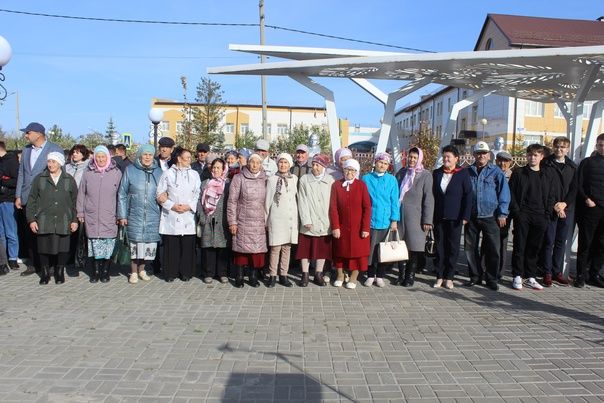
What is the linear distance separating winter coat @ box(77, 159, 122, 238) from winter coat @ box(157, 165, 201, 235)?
0.64m

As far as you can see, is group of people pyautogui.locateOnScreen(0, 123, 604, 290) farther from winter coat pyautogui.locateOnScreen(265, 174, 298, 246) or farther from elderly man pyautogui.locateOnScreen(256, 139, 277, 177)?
elderly man pyautogui.locateOnScreen(256, 139, 277, 177)

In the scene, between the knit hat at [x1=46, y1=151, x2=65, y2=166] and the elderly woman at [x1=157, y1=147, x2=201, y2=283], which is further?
the elderly woman at [x1=157, y1=147, x2=201, y2=283]

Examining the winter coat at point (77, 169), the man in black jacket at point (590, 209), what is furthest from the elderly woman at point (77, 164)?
the man in black jacket at point (590, 209)

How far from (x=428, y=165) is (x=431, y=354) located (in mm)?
17136

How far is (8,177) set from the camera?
7.26 m

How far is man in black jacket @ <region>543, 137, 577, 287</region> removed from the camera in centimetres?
667

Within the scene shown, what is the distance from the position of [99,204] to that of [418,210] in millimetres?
4307

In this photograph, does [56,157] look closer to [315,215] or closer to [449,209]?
[315,215]

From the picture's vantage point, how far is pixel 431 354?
4.25 m

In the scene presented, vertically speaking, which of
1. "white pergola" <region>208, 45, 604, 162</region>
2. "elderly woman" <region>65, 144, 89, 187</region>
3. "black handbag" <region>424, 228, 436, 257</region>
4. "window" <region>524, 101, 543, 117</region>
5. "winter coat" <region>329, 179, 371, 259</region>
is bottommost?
"black handbag" <region>424, 228, 436, 257</region>

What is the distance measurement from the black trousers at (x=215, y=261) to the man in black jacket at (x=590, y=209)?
497cm

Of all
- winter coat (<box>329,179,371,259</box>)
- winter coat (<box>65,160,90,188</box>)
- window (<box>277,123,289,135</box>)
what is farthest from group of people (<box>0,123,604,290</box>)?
window (<box>277,123,289,135</box>)

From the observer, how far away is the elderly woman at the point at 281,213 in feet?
21.0

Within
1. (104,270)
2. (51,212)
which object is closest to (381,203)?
(104,270)
